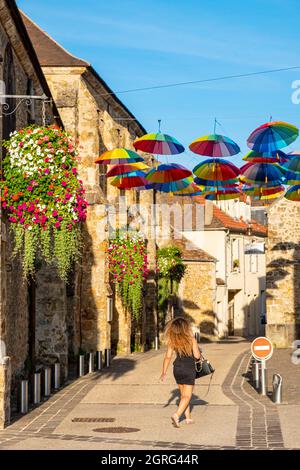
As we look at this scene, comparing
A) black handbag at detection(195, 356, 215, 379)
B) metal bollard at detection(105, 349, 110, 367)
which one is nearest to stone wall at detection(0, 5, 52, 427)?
black handbag at detection(195, 356, 215, 379)

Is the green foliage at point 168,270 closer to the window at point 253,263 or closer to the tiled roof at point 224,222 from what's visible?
the tiled roof at point 224,222

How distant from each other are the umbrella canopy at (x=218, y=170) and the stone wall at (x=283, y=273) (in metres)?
10.8

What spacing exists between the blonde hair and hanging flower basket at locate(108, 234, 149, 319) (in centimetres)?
1343

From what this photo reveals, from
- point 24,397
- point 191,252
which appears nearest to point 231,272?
point 191,252

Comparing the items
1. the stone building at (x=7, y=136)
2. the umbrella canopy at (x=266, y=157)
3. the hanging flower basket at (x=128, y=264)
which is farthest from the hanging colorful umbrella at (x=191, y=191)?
the stone building at (x=7, y=136)

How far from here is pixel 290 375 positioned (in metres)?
21.6

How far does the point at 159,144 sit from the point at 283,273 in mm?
13194

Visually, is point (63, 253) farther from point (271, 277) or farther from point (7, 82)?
point (271, 277)

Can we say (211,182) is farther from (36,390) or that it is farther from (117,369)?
(36,390)

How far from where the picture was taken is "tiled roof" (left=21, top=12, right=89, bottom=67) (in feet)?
87.5

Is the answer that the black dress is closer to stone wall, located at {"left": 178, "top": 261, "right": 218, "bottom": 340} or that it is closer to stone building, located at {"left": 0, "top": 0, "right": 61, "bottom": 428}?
stone building, located at {"left": 0, "top": 0, "right": 61, "bottom": 428}

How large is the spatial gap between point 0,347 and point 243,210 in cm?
4250

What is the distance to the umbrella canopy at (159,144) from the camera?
21156 mm

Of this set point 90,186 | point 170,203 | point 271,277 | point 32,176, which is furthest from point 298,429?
point 170,203
